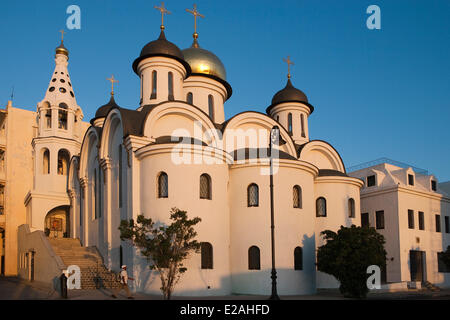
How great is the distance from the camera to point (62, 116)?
34.6 m

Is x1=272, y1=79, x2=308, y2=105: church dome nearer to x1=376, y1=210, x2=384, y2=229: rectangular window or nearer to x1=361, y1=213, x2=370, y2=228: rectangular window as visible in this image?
x1=361, y1=213, x2=370, y2=228: rectangular window

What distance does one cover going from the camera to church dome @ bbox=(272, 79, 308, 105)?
32816 mm

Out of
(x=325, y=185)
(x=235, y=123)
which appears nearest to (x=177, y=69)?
(x=235, y=123)

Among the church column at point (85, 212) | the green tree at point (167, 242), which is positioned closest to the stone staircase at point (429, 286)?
the green tree at point (167, 242)

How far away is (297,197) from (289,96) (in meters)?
11.3

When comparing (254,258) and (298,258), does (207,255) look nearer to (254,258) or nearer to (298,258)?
(254,258)

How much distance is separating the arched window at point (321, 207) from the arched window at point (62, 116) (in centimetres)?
1898

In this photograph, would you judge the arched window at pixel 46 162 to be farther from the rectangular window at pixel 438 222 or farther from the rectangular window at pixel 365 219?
the rectangular window at pixel 438 222

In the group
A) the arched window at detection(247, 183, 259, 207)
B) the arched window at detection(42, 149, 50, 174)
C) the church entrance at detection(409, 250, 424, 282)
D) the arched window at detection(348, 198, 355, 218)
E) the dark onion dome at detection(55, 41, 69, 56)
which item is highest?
the dark onion dome at detection(55, 41, 69, 56)

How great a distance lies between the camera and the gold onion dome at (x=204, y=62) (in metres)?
29.9

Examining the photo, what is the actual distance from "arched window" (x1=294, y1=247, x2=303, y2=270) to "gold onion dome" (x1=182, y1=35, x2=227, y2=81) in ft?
41.8

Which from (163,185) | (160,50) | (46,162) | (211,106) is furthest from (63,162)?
(163,185)

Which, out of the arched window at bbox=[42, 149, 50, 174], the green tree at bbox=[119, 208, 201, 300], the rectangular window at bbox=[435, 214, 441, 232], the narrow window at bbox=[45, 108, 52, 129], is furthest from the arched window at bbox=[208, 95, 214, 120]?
the rectangular window at bbox=[435, 214, 441, 232]

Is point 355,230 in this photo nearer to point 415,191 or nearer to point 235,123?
point 235,123
